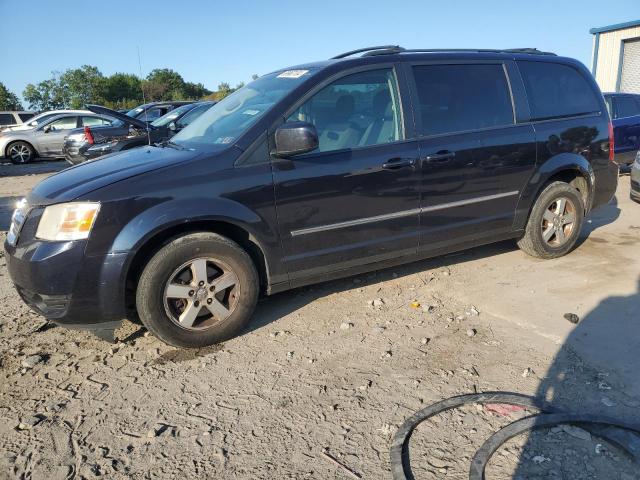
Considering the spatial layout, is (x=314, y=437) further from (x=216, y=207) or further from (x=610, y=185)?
(x=610, y=185)

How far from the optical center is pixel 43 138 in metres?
15.0

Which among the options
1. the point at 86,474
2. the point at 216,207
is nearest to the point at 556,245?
the point at 216,207

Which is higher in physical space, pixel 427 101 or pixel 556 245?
pixel 427 101

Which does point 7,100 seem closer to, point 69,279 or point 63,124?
point 63,124

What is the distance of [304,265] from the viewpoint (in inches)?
142

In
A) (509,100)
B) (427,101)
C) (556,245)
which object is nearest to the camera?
(427,101)

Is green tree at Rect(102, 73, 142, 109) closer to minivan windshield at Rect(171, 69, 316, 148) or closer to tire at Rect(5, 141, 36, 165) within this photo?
tire at Rect(5, 141, 36, 165)

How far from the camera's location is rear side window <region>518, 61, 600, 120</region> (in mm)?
4559

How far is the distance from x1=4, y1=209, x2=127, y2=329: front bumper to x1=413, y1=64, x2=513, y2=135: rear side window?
8.44 ft

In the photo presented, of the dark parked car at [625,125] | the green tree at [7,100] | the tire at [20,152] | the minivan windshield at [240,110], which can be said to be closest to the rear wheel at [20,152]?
the tire at [20,152]

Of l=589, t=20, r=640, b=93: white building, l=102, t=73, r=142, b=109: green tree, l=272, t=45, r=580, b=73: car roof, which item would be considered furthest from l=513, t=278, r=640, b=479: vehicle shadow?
l=102, t=73, r=142, b=109: green tree

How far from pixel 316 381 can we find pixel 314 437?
506mm

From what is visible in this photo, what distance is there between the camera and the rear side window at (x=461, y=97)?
3963 millimetres

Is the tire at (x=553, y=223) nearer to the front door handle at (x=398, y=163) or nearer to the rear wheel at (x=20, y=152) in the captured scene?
the front door handle at (x=398, y=163)
